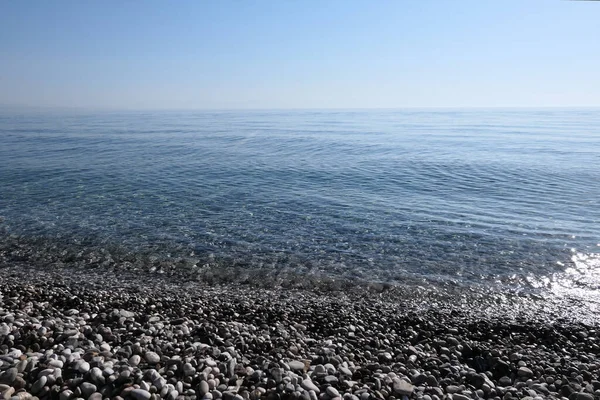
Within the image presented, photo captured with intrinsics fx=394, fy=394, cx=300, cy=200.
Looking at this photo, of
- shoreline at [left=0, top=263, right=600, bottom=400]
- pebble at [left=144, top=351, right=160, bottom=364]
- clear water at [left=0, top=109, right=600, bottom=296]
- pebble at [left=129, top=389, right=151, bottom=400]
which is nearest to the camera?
pebble at [left=129, top=389, right=151, bottom=400]

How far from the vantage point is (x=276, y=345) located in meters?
7.18

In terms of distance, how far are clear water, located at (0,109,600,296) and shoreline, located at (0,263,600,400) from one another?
6.98 feet

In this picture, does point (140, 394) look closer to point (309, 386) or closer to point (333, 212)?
point (309, 386)

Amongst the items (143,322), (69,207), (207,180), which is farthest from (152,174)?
(143,322)

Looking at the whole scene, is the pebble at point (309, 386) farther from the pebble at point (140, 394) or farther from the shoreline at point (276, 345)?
the pebble at point (140, 394)

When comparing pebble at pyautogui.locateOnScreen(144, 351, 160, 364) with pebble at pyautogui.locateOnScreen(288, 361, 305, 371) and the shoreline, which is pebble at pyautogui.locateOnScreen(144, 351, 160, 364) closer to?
the shoreline

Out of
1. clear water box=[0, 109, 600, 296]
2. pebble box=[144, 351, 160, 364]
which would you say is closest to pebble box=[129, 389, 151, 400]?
pebble box=[144, 351, 160, 364]

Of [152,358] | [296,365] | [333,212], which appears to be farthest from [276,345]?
[333,212]

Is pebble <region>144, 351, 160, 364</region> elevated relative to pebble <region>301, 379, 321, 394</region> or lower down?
elevated

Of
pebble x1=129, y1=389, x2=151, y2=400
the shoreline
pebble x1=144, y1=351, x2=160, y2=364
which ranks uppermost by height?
pebble x1=129, y1=389, x2=151, y2=400

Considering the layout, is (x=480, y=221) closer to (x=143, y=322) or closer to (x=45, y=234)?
(x=143, y=322)

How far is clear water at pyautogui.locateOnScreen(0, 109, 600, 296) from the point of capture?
1214 cm

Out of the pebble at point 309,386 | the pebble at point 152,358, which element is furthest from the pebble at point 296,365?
the pebble at point 152,358

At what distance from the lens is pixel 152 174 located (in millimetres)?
25812
